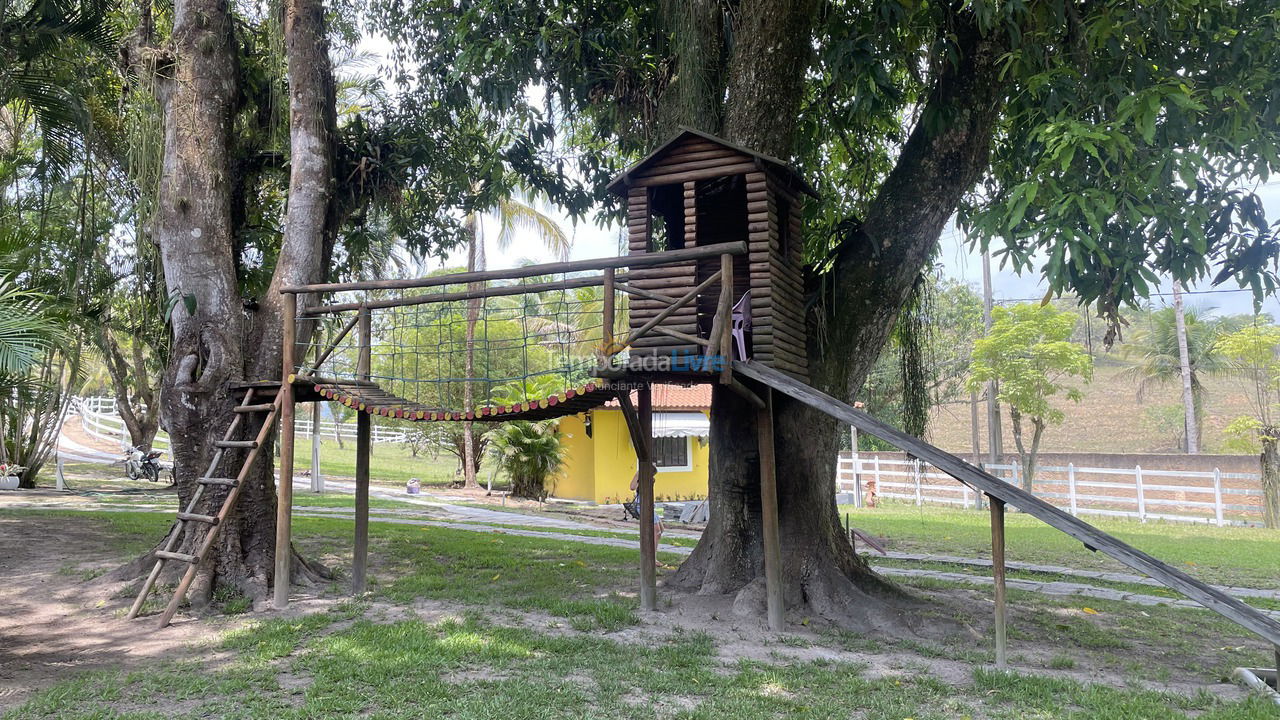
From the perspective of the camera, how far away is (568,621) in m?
7.13

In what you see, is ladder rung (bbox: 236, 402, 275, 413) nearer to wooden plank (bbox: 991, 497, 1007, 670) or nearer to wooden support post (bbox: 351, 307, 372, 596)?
wooden support post (bbox: 351, 307, 372, 596)

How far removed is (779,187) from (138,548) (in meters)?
9.17

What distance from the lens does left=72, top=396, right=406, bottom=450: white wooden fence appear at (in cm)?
3256

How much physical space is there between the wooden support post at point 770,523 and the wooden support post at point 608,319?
4.76 ft

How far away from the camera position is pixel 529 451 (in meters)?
20.0

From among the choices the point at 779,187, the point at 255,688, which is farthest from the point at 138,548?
the point at 779,187

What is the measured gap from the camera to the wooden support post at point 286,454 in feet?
25.3

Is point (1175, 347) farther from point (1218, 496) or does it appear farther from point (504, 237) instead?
point (504, 237)

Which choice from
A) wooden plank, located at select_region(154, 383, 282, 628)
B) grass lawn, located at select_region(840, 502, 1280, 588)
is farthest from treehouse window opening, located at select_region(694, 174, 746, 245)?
grass lawn, located at select_region(840, 502, 1280, 588)

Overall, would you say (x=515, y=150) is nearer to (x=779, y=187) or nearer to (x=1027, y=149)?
(x=779, y=187)

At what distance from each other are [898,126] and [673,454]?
41.3 feet

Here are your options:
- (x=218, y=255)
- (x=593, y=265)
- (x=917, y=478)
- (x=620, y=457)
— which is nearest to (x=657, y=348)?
(x=593, y=265)

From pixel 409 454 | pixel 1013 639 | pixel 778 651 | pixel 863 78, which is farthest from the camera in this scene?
pixel 409 454

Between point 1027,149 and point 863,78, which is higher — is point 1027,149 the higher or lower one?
the lower one
